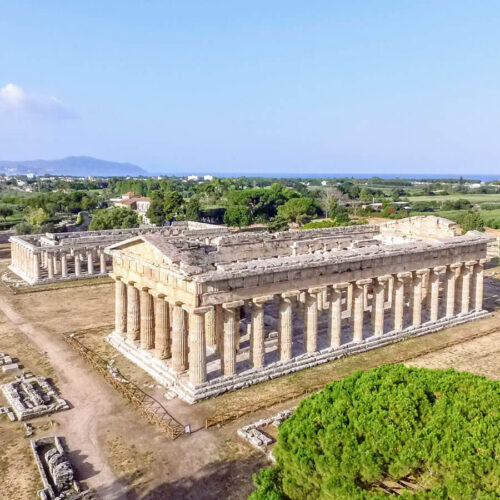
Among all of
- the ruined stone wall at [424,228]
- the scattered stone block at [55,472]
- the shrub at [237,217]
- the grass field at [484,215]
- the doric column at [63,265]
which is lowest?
the scattered stone block at [55,472]

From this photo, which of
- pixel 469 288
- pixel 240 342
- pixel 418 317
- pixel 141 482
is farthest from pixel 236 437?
pixel 469 288

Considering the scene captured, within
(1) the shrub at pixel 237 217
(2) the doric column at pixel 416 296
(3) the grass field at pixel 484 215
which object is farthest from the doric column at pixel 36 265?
(3) the grass field at pixel 484 215

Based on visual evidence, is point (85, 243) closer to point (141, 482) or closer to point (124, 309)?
point (124, 309)

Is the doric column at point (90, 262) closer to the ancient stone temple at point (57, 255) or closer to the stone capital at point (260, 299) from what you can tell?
the ancient stone temple at point (57, 255)

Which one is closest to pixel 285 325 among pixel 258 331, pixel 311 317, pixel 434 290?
pixel 258 331

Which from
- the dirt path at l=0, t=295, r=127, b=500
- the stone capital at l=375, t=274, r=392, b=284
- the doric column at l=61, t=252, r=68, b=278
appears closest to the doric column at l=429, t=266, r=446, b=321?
the stone capital at l=375, t=274, r=392, b=284

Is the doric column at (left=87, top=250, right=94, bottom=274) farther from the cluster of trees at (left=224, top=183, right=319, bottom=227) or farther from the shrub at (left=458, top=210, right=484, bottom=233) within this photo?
the shrub at (left=458, top=210, right=484, bottom=233)
